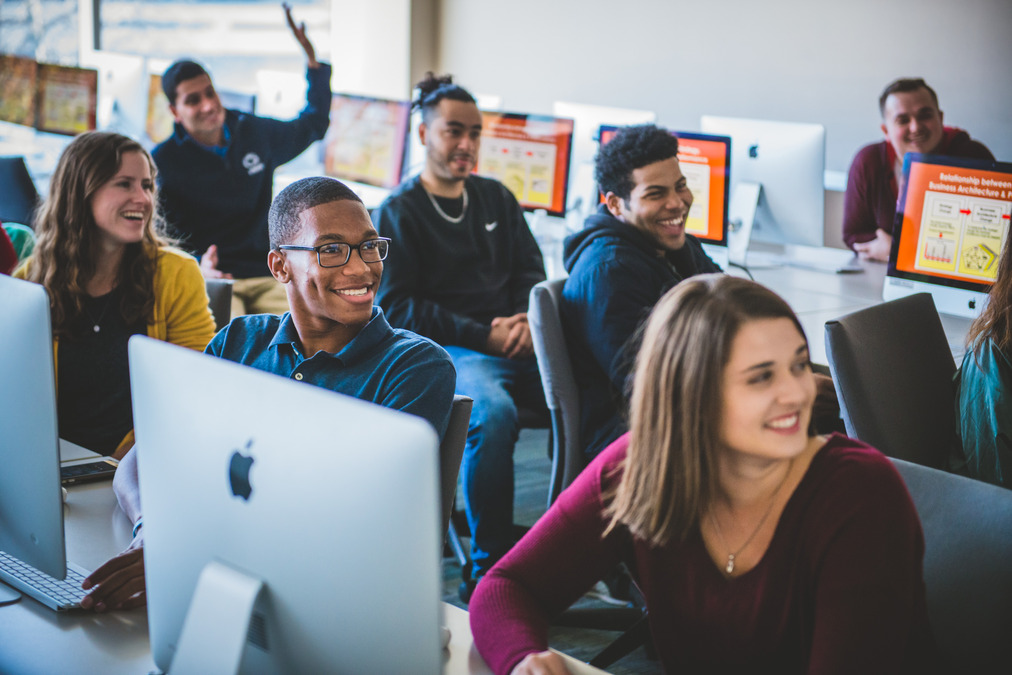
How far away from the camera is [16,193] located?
3893mm

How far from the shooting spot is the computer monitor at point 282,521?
771 mm

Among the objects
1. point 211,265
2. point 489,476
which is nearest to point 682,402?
point 489,476

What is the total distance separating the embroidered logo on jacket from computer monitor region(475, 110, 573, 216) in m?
0.83

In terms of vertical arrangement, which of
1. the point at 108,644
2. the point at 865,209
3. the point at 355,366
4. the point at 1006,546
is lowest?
the point at 108,644

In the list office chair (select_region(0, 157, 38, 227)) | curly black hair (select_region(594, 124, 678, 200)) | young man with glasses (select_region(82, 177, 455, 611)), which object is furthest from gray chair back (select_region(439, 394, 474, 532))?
office chair (select_region(0, 157, 38, 227))

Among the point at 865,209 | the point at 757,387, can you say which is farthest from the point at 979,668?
the point at 865,209

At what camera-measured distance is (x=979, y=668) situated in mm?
1162

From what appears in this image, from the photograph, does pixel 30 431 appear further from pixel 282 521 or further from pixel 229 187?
pixel 229 187

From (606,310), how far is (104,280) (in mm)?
1090

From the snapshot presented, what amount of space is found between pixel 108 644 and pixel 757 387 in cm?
80

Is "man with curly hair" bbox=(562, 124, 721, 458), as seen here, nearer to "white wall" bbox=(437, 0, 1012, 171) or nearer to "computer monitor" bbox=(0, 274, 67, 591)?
"computer monitor" bbox=(0, 274, 67, 591)

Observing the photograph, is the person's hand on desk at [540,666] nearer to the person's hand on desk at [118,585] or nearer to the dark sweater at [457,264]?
the person's hand on desk at [118,585]

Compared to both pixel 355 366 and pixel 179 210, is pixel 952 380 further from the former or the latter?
pixel 179 210

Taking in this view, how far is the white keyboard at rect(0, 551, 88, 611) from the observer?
1.21m
